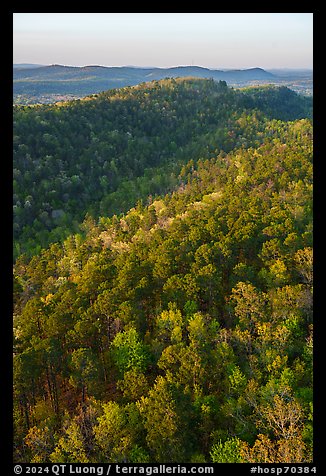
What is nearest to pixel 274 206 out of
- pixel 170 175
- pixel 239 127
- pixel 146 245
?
pixel 146 245

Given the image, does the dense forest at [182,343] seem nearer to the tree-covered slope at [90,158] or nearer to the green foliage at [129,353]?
the green foliage at [129,353]

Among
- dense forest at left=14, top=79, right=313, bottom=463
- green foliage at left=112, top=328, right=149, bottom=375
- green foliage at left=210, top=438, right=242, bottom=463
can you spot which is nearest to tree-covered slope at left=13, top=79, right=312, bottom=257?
dense forest at left=14, top=79, right=313, bottom=463

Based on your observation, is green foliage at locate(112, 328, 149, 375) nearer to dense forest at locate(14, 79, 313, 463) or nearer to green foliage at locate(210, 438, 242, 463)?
dense forest at locate(14, 79, 313, 463)

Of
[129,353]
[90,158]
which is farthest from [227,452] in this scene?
[90,158]

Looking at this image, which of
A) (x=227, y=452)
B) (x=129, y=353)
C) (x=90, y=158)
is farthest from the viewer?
(x=90, y=158)

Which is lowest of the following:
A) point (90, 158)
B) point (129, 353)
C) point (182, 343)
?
point (129, 353)

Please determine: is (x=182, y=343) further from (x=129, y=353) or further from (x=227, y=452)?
(x=227, y=452)

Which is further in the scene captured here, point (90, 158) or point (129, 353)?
point (90, 158)

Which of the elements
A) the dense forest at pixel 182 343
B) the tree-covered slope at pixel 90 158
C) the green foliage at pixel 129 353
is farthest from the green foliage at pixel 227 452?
the tree-covered slope at pixel 90 158

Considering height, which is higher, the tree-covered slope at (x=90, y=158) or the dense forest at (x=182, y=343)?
the tree-covered slope at (x=90, y=158)
